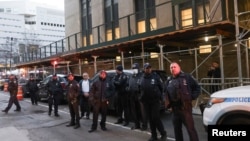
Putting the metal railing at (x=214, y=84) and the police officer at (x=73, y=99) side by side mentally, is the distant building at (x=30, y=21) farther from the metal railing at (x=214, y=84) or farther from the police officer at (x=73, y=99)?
the police officer at (x=73, y=99)

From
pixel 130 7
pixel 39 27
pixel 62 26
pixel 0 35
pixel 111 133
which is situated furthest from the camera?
pixel 62 26

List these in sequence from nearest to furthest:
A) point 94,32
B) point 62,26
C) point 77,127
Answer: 1. point 77,127
2. point 94,32
3. point 62,26

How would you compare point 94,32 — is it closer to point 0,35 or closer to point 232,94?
point 232,94

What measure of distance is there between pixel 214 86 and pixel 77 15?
2006cm

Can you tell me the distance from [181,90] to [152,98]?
1.40 m

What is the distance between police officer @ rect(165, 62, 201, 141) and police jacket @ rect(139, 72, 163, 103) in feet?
3.52

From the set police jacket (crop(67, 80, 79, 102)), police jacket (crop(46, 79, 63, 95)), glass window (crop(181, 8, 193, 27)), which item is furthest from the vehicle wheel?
glass window (crop(181, 8, 193, 27))

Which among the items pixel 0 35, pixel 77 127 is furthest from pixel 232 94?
pixel 0 35

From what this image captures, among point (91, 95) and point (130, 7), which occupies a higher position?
point (130, 7)

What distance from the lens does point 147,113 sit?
7.38 metres

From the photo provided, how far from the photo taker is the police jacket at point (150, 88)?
283 inches

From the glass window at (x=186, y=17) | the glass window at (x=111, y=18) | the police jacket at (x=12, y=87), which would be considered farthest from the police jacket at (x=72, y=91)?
the glass window at (x=111, y=18)

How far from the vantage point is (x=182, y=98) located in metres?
5.87

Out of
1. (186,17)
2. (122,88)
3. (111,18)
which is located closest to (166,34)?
(186,17)
